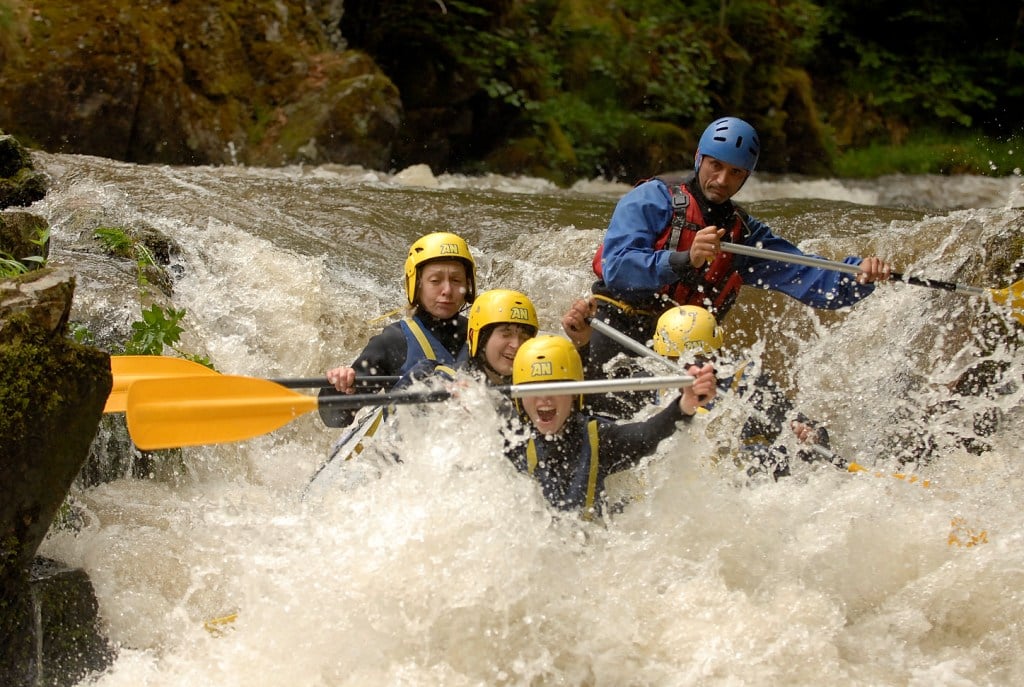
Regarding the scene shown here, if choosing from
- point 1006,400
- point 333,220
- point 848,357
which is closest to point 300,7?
point 333,220


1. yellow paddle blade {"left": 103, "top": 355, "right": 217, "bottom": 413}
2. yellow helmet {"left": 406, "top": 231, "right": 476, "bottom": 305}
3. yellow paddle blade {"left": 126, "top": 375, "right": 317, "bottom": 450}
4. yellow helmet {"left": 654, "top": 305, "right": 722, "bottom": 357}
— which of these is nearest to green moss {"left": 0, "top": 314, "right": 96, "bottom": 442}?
yellow paddle blade {"left": 126, "top": 375, "right": 317, "bottom": 450}

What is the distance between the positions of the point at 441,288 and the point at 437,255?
152 millimetres

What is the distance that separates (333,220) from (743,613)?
5293mm

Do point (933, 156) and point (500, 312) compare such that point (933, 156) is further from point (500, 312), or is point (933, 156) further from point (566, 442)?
point (566, 442)

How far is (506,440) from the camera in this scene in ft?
12.8

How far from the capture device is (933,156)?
55.3 ft

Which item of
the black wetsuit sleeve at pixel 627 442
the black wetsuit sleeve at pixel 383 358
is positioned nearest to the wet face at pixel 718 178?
the black wetsuit sleeve at pixel 627 442

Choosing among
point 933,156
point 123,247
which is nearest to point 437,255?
point 123,247

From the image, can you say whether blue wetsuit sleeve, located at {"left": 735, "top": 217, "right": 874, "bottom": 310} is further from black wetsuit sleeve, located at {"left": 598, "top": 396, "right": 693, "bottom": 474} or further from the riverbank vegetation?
the riverbank vegetation

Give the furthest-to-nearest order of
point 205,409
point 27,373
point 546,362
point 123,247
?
1. point 123,247
2. point 546,362
3. point 205,409
4. point 27,373

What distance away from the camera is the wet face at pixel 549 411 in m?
3.84

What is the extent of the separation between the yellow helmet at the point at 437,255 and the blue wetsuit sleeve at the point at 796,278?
1212 millimetres

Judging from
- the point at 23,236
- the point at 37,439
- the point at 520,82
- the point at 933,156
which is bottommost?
the point at 520,82

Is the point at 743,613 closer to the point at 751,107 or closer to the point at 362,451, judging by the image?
the point at 362,451
